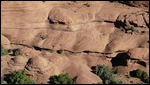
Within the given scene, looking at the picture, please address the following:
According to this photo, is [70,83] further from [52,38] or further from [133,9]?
[133,9]

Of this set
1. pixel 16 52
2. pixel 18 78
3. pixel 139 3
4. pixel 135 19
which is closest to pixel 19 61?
pixel 18 78

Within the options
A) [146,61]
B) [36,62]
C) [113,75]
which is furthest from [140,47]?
[36,62]

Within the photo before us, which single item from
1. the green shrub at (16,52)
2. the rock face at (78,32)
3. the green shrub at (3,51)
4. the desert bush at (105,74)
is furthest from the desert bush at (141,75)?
the green shrub at (3,51)

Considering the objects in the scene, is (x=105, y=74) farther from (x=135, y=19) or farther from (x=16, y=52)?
(x=16, y=52)

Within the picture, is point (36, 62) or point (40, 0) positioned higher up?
point (40, 0)

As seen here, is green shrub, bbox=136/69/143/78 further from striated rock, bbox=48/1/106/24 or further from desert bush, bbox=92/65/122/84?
striated rock, bbox=48/1/106/24

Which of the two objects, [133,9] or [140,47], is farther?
[133,9]
